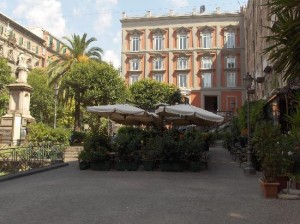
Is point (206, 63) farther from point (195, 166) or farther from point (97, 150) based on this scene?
point (97, 150)

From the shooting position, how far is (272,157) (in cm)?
844

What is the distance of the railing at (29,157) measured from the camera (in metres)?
13.5

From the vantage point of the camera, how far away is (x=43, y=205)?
7.46 m

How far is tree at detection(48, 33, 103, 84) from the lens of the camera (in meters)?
37.5

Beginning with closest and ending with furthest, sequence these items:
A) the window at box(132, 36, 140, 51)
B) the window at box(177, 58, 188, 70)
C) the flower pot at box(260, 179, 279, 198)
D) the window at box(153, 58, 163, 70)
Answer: the flower pot at box(260, 179, 279, 198)
the window at box(177, 58, 188, 70)
the window at box(153, 58, 163, 70)
the window at box(132, 36, 140, 51)

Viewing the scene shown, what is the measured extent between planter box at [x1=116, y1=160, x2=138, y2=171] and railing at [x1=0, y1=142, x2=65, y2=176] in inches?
146

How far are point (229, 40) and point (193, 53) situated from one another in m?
6.21

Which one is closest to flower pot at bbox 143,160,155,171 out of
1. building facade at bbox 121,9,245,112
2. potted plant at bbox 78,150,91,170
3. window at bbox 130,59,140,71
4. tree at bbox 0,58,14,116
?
potted plant at bbox 78,150,91,170

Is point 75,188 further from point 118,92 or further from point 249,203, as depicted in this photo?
point 118,92

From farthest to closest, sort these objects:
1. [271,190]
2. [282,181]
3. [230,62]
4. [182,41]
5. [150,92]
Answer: [182,41]
[230,62]
[150,92]
[282,181]
[271,190]

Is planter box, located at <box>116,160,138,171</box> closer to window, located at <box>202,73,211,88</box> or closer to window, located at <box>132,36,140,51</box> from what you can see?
window, located at <box>202,73,211,88</box>

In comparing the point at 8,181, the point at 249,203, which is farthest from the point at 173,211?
the point at 8,181

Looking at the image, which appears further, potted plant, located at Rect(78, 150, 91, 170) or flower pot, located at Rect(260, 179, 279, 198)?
potted plant, located at Rect(78, 150, 91, 170)

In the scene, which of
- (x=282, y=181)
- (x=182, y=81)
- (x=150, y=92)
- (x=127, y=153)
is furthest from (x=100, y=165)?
(x=182, y=81)
